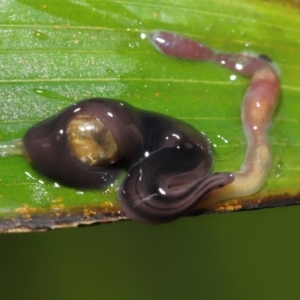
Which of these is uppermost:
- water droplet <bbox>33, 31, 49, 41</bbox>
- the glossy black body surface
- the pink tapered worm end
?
the pink tapered worm end

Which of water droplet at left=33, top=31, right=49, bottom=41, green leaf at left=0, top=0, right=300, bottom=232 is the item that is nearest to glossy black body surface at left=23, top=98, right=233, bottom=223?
green leaf at left=0, top=0, right=300, bottom=232

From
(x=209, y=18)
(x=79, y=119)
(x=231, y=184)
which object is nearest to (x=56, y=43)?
(x=79, y=119)

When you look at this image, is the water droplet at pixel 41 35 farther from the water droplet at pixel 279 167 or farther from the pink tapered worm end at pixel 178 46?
the water droplet at pixel 279 167

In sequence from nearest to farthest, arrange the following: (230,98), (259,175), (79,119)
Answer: (79,119) → (259,175) → (230,98)

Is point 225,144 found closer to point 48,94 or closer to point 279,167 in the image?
point 279,167

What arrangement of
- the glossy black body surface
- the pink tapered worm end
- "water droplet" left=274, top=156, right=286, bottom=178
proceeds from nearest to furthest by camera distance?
the glossy black body surface < "water droplet" left=274, top=156, right=286, bottom=178 < the pink tapered worm end

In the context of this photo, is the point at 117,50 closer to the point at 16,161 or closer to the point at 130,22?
the point at 130,22

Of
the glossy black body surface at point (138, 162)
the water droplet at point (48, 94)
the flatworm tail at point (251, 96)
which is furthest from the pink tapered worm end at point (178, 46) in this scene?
the water droplet at point (48, 94)

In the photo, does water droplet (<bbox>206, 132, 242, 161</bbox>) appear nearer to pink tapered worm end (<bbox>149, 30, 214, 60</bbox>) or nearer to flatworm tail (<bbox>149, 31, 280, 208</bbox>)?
flatworm tail (<bbox>149, 31, 280, 208</bbox>)
